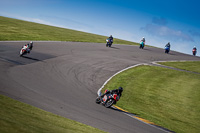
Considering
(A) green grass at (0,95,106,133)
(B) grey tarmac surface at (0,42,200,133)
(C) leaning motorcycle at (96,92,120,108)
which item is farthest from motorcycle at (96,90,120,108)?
(A) green grass at (0,95,106,133)

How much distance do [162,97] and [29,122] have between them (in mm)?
12599

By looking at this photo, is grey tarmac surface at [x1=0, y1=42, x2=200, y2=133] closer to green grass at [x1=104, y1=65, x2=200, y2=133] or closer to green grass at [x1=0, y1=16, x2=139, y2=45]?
green grass at [x1=104, y1=65, x2=200, y2=133]

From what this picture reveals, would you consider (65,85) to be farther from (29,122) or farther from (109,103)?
(29,122)

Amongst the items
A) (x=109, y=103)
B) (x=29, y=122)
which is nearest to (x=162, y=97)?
(x=109, y=103)

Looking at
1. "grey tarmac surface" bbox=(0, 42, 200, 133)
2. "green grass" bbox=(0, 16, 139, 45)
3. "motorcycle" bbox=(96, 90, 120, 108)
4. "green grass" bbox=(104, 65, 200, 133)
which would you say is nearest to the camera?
"grey tarmac surface" bbox=(0, 42, 200, 133)

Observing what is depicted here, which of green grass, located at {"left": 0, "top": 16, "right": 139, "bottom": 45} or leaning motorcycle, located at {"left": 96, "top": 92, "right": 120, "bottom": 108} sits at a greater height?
green grass, located at {"left": 0, "top": 16, "right": 139, "bottom": 45}

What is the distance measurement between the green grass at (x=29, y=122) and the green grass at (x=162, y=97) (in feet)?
20.8

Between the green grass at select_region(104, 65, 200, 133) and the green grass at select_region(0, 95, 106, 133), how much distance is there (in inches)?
250

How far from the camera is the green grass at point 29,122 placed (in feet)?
18.5

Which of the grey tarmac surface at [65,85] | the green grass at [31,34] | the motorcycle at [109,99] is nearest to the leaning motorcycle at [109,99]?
the motorcycle at [109,99]

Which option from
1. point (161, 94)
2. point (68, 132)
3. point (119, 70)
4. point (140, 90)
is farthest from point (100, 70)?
point (68, 132)

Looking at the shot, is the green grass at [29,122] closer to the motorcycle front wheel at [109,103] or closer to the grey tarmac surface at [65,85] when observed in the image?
the grey tarmac surface at [65,85]

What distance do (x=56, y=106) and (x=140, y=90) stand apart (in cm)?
965

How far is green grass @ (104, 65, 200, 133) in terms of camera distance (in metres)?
13.5
